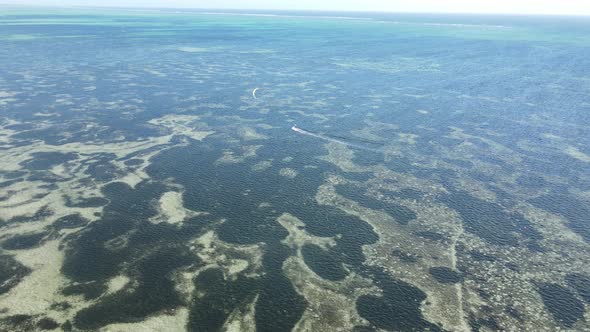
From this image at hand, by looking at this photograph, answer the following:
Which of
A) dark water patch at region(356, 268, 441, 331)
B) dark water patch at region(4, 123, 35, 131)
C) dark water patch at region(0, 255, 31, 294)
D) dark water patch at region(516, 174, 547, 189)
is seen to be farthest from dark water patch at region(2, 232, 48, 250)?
dark water patch at region(516, 174, 547, 189)

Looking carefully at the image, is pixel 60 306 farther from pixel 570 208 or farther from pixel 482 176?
pixel 570 208

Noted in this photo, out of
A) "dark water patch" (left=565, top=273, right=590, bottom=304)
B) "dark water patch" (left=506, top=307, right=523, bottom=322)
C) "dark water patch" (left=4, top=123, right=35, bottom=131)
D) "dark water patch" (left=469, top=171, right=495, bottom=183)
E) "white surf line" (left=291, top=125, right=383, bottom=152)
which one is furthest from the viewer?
"dark water patch" (left=4, top=123, right=35, bottom=131)

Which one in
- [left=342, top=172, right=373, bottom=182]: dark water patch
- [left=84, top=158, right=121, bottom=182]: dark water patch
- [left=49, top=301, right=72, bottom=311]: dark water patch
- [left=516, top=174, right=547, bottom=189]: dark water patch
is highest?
[left=49, top=301, right=72, bottom=311]: dark water patch

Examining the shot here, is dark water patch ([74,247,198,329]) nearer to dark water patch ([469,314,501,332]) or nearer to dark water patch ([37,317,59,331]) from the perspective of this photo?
dark water patch ([37,317,59,331])

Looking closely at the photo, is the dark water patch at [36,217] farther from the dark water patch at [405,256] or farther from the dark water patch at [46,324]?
the dark water patch at [405,256]

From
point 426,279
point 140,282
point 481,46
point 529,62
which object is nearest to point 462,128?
point 426,279

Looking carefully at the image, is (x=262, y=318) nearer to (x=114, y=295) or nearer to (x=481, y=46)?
(x=114, y=295)

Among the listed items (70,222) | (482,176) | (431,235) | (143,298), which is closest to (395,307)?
(431,235)
